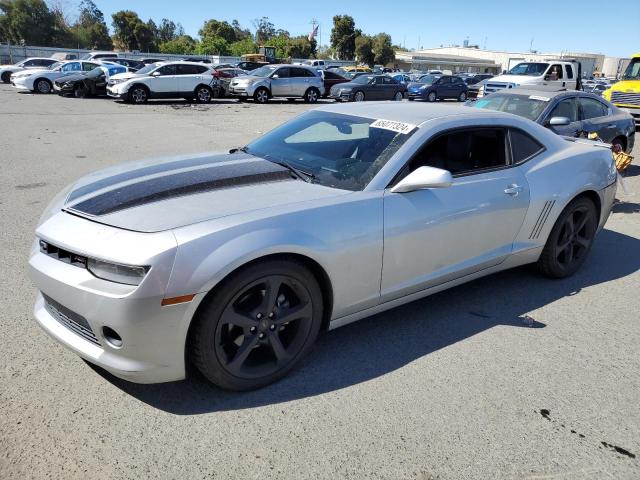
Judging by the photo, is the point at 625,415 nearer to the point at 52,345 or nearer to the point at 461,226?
the point at 461,226

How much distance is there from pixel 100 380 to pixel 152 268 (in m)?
0.96

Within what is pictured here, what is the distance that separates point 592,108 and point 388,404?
8.24 metres

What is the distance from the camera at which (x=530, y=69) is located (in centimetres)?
1945

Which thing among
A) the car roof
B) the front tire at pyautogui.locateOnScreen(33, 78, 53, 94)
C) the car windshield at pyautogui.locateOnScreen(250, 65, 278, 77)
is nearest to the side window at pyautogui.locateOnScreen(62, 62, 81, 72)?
the front tire at pyautogui.locateOnScreen(33, 78, 53, 94)

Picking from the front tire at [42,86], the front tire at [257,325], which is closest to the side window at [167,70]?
the front tire at [42,86]

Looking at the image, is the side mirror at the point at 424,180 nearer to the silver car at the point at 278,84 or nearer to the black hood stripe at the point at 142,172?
the black hood stripe at the point at 142,172

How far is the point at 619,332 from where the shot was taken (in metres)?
3.61

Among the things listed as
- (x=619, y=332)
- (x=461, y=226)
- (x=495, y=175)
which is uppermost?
(x=495, y=175)

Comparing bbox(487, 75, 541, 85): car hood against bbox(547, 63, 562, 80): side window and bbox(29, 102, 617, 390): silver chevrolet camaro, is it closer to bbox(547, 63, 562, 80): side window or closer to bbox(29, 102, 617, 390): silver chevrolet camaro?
bbox(547, 63, 562, 80): side window

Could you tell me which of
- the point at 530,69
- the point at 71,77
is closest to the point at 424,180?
the point at 530,69

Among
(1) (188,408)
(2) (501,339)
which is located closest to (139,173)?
(1) (188,408)

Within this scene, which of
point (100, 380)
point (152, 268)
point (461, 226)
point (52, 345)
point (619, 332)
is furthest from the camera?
point (619, 332)

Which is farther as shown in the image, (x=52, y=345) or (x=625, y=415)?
(x=52, y=345)

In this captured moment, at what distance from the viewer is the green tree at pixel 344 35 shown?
8056cm
